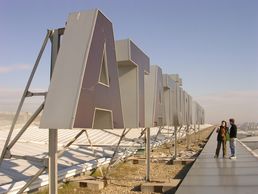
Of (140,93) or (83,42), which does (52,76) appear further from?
(140,93)

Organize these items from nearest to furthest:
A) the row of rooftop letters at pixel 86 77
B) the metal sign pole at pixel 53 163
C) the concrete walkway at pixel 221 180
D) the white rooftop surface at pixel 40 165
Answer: the row of rooftop letters at pixel 86 77 → the metal sign pole at pixel 53 163 → the concrete walkway at pixel 221 180 → the white rooftop surface at pixel 40 165

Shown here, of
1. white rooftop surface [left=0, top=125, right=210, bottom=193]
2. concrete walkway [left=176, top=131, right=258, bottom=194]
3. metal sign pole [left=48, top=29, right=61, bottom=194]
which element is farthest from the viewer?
white rooftop surface [left=0, top=125, right=210, bottom=193]

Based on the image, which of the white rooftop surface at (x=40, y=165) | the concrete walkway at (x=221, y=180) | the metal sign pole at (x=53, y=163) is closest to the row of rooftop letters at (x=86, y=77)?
the metal sign pole at (x=53, y=163)

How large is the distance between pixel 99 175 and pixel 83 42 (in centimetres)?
889

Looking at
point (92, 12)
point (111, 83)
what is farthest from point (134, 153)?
point (92, 12)

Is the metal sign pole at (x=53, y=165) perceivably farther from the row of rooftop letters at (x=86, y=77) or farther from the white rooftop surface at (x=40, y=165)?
the white rooftop surface at (x=40, y=165)

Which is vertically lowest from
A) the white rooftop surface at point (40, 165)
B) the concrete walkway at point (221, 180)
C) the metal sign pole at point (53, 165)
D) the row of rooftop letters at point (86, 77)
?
the concrete walkway at point (221, 180)

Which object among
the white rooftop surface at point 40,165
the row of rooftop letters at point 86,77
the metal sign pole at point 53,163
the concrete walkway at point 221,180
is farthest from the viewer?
the white rooftop surface at point 40,165

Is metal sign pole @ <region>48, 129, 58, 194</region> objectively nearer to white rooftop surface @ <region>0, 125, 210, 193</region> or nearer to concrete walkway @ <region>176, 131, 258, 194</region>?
white rooftop surface @ <region>0, 125, 210, 193</region>

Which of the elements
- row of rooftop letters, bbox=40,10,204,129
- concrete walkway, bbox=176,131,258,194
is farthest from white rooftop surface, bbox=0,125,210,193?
row of rooftop letters, bbox=40,10,204,129

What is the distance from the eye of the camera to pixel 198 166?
15.5 meters

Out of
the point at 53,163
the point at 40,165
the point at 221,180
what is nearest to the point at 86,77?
the point at 53,163

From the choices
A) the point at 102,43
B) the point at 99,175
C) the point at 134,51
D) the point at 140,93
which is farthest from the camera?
the point at 99,175

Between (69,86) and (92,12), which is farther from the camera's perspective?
(92,12)
